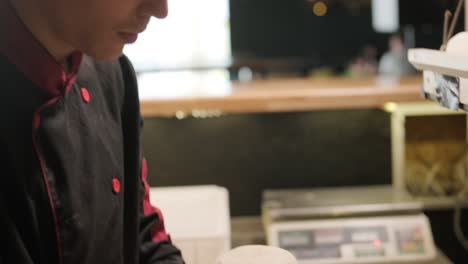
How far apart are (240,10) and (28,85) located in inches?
223

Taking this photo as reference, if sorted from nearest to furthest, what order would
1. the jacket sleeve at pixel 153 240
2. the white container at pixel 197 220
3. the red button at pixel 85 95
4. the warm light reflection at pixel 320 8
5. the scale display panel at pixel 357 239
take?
the red button at pixel 85 95
the jacket sleeve at pixel 153 240
the white container at pixel 197 220
the scale display panel at pixel 357 239
the warm light reflection at pixel 320 8

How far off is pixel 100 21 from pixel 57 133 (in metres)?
0.17

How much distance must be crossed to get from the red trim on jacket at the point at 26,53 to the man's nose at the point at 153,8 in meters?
0.14

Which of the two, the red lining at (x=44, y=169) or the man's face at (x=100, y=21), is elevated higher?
the man's face at (x=100, y=21)

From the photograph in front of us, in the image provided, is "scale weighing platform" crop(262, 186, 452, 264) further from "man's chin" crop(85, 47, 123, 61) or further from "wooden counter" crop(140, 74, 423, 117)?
"man's chin" crop(85, 47, 123, 61)

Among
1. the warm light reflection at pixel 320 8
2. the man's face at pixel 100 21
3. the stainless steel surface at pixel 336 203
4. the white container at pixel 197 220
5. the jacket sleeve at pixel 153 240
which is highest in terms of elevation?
the man's face at pixel 100 21

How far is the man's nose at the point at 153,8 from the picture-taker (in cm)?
77

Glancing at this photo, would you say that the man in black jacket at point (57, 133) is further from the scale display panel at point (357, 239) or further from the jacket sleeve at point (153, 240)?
the scale display panel at point (357, 239)

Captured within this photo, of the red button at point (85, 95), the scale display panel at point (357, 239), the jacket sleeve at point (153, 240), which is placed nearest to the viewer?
the red button at point (85, 95)

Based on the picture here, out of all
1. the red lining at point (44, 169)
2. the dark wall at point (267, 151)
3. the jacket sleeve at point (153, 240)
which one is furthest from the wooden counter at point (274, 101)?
the red lining at point (44, 169)

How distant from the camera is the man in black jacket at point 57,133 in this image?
75cm

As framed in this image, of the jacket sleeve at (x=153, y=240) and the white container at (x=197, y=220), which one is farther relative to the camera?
the white container at (x=197, y=220)

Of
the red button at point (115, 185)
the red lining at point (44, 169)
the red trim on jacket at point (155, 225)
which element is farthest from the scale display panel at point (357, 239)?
the red lining at point (44, 169)

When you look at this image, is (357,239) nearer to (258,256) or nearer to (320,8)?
(258,256)
